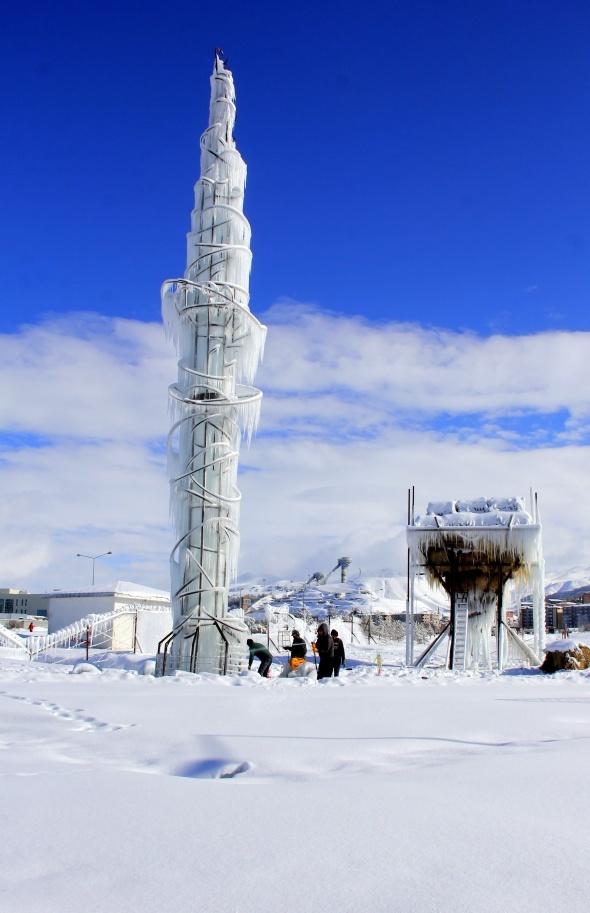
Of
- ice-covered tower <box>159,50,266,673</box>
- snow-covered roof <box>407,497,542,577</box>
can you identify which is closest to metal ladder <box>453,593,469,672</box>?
snow-covered roof <box>407,497,542,577</box>

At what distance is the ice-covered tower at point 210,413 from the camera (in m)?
21.5

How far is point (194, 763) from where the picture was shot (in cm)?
630

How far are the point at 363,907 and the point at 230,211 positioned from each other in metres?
23.0

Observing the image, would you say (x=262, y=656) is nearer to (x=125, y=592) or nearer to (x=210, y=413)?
(x=210, y=413)

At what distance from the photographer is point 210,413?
22.4m

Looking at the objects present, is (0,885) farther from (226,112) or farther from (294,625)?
(294,625)

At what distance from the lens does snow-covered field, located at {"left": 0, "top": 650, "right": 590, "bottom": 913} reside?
335cm

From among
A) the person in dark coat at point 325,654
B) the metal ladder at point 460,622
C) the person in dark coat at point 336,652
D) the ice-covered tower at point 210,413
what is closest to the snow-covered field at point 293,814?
the person in dark coat at point 325,654

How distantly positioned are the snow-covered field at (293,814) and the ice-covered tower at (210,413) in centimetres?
1269

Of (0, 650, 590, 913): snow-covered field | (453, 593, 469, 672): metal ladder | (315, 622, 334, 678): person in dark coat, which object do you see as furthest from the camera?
(453, 593, 469, 672): metal ladder

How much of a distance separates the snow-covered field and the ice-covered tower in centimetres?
1269

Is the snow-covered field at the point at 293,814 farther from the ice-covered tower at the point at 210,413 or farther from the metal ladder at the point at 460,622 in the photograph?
the metal ladder at the point at 460,622

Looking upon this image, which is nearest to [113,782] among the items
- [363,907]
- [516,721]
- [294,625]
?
[363,907]

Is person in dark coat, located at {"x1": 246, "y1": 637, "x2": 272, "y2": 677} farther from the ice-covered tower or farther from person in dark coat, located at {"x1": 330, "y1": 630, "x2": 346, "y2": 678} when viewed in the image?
the ice-covered tower
